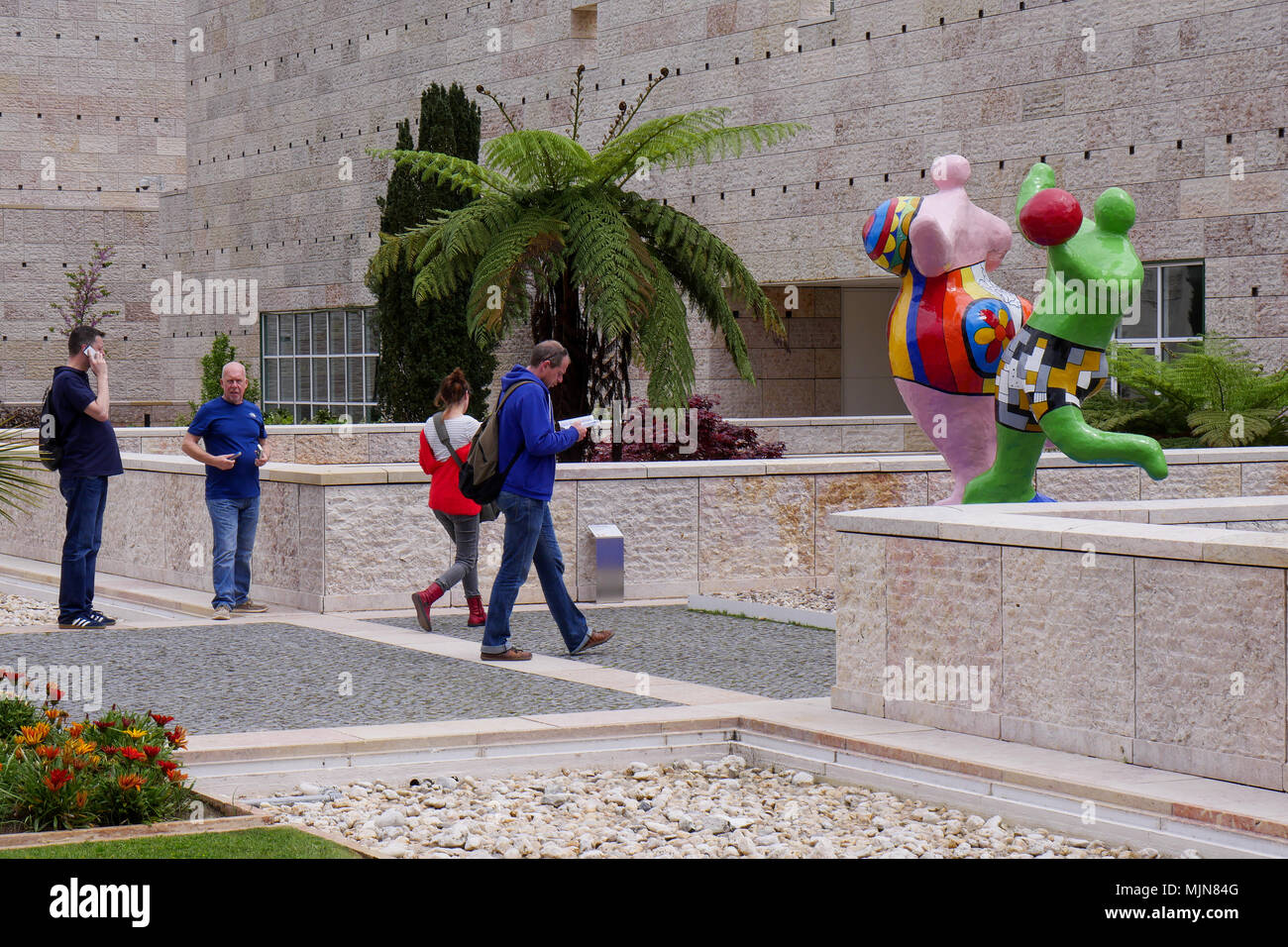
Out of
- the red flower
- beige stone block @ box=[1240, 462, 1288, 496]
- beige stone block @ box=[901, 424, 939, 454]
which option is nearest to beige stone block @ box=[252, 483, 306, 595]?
the red flower

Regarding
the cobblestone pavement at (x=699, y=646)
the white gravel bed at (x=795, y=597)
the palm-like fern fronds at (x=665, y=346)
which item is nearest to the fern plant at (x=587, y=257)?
the palm-like fern fronds at (x=665, y=346)

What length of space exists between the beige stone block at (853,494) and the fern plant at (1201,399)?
17.1ft

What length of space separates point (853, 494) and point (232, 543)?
529cm

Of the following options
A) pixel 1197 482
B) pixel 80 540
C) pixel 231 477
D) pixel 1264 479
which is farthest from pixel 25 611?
pixel 1264 479

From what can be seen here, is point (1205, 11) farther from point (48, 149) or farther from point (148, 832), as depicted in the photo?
point (48, 149)

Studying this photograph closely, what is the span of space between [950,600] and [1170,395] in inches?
483

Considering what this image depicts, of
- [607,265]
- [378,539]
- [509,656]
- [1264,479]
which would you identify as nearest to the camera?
[509,656]

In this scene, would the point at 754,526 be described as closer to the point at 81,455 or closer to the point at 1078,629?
the point at 81,455

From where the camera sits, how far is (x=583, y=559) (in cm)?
1366

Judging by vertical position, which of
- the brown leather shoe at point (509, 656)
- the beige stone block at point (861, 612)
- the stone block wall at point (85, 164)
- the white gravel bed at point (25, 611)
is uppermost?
the stone block wall at point (85, 164)

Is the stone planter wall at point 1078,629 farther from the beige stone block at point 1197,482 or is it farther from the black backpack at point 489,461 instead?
the beige stone block at point 1197,482

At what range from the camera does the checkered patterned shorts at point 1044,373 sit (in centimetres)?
990

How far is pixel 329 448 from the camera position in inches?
911
